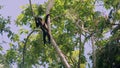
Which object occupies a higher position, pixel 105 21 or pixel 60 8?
pixel 60 8

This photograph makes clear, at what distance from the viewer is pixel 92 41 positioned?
14109 mm

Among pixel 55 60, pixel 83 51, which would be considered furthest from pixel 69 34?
pixel 55 60

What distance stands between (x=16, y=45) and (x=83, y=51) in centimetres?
535

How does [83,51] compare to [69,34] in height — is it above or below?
below

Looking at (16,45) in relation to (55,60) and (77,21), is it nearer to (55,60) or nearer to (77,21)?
(55,60)

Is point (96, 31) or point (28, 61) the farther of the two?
point (28, 61)

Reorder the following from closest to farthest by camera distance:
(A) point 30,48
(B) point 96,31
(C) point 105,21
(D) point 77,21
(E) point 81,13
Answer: (C) point 105,21, (B) point 96,31, (D) point 77,21, (E) point 81,13, (A) point 30,48

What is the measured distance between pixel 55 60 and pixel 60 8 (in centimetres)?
381

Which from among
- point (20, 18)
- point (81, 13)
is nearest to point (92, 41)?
point (81, 13)

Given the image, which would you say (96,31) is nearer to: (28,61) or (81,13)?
(81,13)

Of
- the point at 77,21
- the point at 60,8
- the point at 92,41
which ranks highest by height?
the point at 60,8

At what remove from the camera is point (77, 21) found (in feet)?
50.6

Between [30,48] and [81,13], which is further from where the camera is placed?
[30,48]

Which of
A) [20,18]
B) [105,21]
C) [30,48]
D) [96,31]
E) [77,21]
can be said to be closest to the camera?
[105,21]
